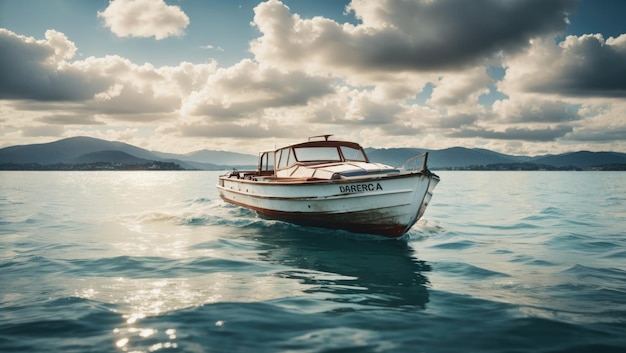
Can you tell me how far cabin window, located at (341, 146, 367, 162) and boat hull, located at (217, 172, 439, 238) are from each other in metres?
3.65

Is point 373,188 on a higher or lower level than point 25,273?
higher

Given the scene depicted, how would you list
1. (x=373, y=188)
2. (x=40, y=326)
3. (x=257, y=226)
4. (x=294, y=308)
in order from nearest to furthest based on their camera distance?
1. (x=40, y=326)
2. (x=294, y=308)
3. (x=373, y=188)
4. (x=257, y=226)

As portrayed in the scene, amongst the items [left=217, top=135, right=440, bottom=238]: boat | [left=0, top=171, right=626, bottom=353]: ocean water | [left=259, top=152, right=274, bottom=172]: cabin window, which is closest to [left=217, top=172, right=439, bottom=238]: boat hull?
[left=217, top=135, right=440, bottom=238]: boat

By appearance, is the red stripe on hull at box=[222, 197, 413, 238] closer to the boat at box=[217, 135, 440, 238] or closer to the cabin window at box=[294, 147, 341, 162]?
the boat at box=[217, 135, 440, 238]

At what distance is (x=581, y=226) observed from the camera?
16.2 m

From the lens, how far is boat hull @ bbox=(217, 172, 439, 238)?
12.0 m

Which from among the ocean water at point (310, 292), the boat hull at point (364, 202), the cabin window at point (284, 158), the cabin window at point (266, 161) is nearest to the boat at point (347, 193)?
the boat hull at point (364, 202)

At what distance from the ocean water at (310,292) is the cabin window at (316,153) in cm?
369

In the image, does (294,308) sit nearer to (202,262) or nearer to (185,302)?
(185,302)

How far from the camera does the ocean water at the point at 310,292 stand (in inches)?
194

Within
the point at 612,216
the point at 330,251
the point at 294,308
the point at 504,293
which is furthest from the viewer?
Result: the point at 612,216

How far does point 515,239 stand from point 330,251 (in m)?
6.90

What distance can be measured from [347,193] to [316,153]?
15.0ft

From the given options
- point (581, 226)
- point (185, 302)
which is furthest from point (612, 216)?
point (185, 302)
